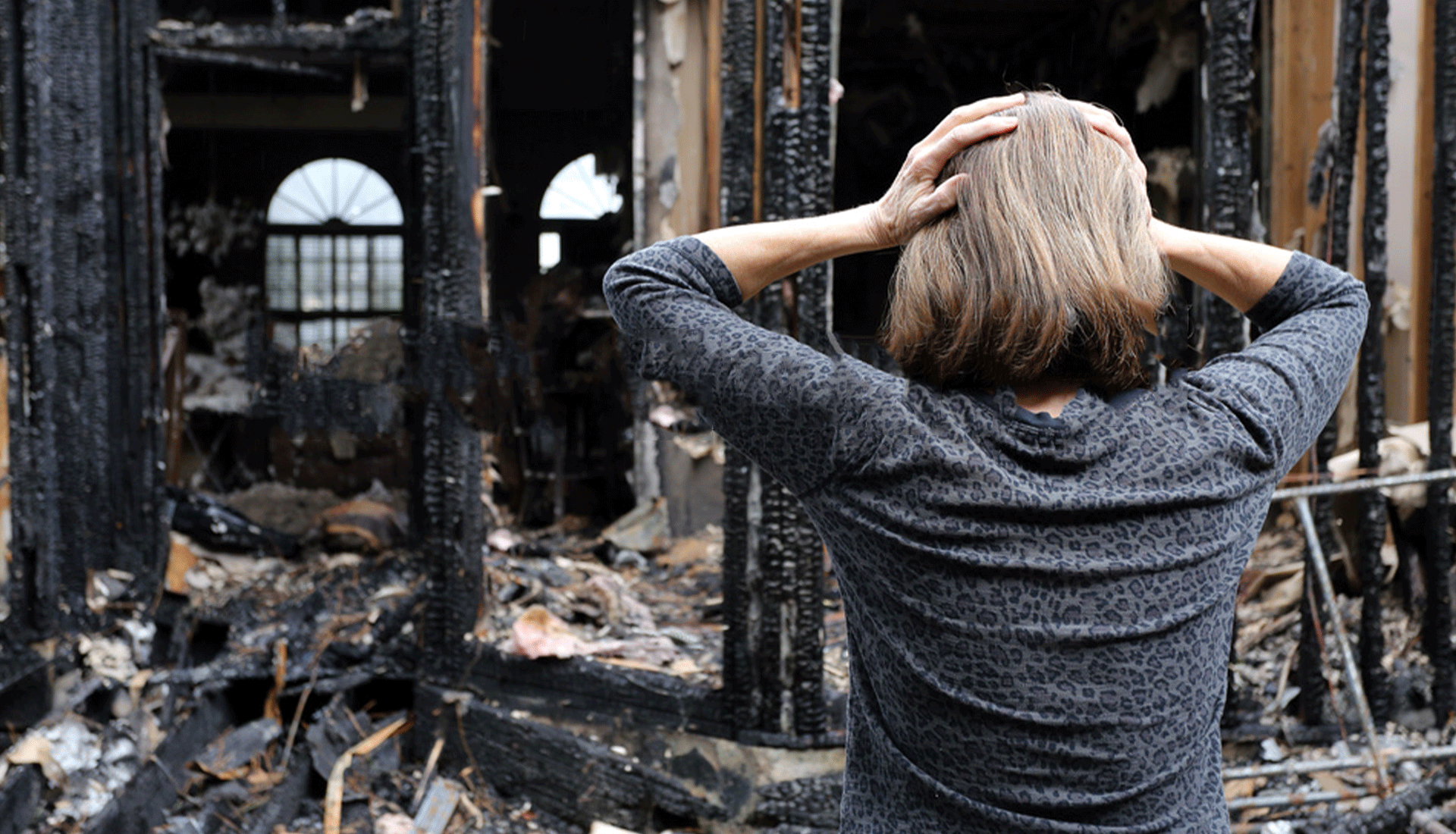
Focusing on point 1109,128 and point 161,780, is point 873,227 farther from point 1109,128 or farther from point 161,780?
point 161,780

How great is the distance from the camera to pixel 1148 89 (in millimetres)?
6594

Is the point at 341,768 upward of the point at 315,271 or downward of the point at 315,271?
downward

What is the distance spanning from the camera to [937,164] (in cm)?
111

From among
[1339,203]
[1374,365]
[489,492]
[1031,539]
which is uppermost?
[1339,203]

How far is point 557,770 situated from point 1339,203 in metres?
3.04

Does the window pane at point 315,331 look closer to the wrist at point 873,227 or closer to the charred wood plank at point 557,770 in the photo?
the charred wood plank at point 557,770

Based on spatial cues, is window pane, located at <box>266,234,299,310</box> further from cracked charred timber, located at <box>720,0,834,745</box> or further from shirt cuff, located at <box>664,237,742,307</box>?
shirt cuff, located at <box>664,237,742,307</box>

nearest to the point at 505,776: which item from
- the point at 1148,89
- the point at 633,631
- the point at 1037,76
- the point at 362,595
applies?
the point at 633,631

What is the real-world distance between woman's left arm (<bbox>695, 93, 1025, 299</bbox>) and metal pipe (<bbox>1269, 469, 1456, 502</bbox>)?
232cm

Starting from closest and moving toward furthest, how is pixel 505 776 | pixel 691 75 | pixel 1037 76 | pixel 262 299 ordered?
pixel 505 776
pixel 691 75
pixel 1037 76
pixel 262 299

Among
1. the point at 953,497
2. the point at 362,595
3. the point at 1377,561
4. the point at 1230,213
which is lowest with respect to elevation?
the point at 362,595

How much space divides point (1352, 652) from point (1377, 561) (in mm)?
552

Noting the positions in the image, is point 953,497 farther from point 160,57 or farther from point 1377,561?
point 160,57

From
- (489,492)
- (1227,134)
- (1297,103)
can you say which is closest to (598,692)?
(489,492)
